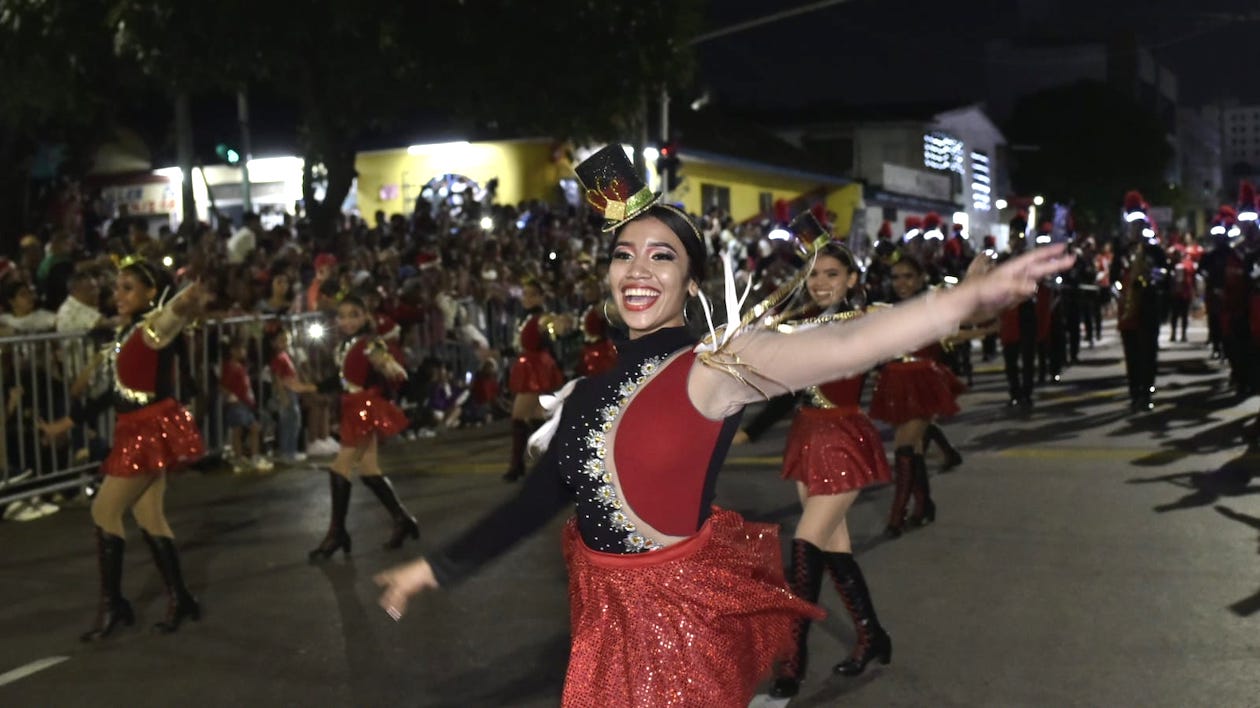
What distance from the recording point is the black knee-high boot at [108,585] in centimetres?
711

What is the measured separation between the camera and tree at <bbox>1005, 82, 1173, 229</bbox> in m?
71.9

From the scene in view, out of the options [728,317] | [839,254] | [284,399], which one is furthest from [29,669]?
[284,399]

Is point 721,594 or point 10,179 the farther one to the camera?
point 10,179

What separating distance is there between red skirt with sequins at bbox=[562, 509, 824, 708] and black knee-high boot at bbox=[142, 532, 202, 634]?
4.39 meters

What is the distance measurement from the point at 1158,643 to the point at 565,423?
13.1ft

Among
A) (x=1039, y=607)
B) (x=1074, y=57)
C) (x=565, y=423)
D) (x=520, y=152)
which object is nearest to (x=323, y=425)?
(x=1039, y=607)

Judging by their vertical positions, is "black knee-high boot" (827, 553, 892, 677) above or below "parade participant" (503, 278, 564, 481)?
below

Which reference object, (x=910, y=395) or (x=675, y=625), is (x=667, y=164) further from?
(x=675, y=625)

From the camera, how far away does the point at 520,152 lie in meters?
28.5

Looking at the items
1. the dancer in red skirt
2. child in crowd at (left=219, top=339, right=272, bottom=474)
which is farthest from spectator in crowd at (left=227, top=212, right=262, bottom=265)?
the dancer in red skirt

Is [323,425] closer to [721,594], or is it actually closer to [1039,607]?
[1039,607]

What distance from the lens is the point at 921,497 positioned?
9.16 meters

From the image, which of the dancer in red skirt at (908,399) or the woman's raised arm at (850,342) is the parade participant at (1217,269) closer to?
the dancer in red skirt at (908,399)

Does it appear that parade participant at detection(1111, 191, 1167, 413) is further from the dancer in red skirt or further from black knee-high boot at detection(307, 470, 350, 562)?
black knee-high boot at detection(307, 470, 350, 562)
